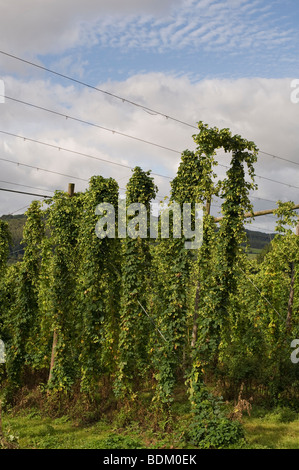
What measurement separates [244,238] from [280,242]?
454 centimetres

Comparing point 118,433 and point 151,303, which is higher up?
point 151,303

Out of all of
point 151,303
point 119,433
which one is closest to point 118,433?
point 119,433

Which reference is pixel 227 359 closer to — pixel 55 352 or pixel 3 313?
pixel 55 352

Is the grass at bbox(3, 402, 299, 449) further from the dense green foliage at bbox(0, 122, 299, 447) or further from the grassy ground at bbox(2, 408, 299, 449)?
the dense green foliage at bbox(0, 122, 299, 447)

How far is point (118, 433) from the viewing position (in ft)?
34.9

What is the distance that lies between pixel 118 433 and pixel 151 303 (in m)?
4.68

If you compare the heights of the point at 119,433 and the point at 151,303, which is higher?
the point at 151,303

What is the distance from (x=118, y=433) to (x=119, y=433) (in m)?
0.03

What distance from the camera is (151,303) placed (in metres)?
14.1

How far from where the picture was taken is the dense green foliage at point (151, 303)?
1059cm

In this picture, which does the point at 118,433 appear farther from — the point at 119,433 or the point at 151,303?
the point at 151,303

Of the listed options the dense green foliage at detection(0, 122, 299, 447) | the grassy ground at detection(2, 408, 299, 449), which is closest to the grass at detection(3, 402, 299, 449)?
the grassy ground at detection(2, 408, 299, 449)

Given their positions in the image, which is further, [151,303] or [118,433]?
[151,303]
